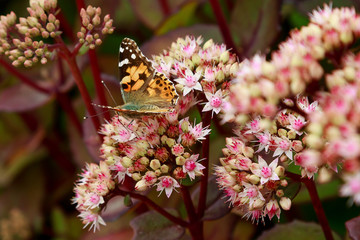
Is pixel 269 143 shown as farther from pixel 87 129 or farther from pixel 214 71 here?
pixel 87 129

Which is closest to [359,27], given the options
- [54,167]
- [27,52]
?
[27,52]

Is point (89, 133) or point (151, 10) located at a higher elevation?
point (151, 10)

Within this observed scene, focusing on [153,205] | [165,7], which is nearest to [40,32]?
[153,205]

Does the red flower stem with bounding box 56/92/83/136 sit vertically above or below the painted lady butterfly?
above

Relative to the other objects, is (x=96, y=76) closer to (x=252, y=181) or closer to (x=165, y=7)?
(x=252, y=181)

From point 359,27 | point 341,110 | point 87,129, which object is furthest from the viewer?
point 87,129

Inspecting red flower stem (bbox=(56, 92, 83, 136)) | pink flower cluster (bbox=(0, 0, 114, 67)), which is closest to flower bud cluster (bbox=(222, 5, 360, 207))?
pink flower cluster (bbox=(0, 0, 114, 67))

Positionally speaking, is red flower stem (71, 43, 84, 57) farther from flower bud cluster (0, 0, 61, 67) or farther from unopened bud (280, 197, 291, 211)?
unopened bud (280, 197, 291, 211)
